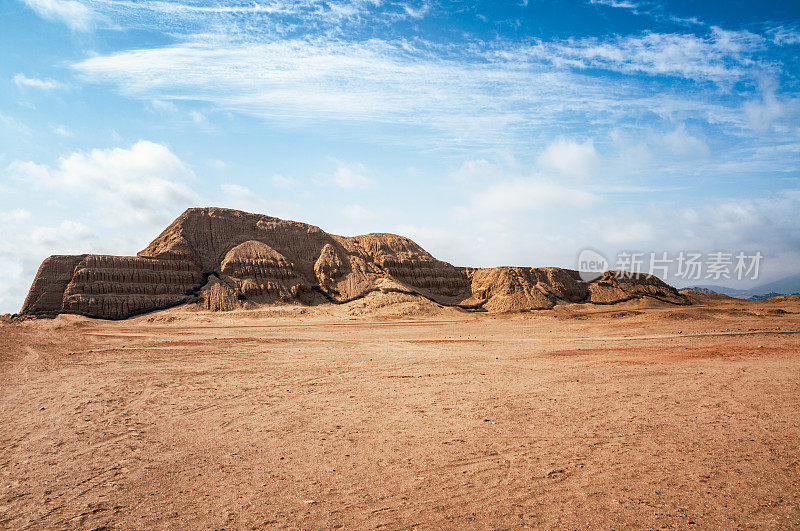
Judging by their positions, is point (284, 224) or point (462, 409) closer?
point (462, 409)

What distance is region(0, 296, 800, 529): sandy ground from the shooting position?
16.0 feet

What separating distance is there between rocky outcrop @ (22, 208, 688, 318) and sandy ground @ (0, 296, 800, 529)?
30425 millimetres

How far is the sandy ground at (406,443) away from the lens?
4.88 m

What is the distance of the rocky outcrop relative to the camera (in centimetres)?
4150

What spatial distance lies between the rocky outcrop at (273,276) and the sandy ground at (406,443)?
99.8ft

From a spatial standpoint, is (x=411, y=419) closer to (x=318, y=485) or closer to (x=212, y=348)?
(x=318, y=485)

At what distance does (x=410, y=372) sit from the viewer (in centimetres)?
1323

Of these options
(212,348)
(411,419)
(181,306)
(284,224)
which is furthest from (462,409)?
(284,224)

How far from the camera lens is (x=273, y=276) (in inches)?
1945

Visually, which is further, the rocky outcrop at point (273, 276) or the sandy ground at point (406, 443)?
the rocky outcrop at point (273, 276)

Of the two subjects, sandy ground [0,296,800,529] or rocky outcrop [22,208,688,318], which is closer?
sandy ground [0,296,800,529]

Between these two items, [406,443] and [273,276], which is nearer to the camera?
[406,443]

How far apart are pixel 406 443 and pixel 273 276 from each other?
44543 mm

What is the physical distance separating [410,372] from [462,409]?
14.7ft
